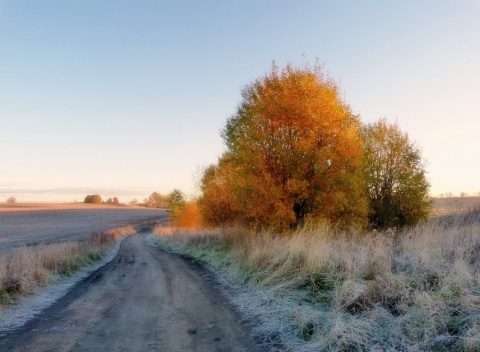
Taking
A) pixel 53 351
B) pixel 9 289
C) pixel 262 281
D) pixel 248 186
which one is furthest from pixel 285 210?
pixel 53 351

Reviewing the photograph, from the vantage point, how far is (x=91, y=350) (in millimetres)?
6418

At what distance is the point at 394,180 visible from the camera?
29.6 meters

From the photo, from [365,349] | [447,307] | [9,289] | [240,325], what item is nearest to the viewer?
[365,349]

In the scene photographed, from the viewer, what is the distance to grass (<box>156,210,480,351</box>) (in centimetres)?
580

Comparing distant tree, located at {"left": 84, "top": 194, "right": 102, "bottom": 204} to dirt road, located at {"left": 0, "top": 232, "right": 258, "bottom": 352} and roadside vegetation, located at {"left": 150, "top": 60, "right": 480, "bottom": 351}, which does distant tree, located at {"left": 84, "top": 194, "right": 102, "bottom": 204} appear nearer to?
roadside vegetation, located at {"left": 150, "top": 60, "right": 480, "bottom": 351}

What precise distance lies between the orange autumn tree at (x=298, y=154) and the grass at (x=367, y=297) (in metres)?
7.02

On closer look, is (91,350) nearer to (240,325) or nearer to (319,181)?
(240,325)

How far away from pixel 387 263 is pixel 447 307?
238cm

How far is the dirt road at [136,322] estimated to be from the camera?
22.0 ft

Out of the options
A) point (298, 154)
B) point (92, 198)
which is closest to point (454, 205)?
point (298, 154)

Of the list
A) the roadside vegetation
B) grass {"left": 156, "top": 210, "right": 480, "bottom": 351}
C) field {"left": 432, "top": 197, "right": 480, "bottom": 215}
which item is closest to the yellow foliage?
the roadside vegetation

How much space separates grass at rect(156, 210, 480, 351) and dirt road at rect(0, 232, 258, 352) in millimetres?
809

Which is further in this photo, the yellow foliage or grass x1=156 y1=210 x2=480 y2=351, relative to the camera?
the yellow foliage

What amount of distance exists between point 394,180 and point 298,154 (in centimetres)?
1437
